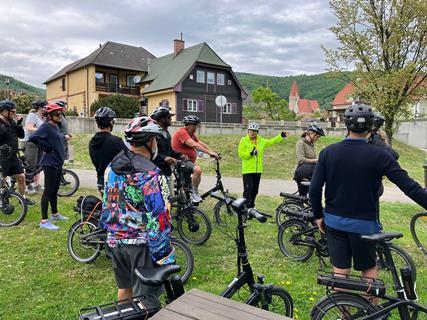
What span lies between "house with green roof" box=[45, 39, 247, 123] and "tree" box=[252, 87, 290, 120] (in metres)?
11.0

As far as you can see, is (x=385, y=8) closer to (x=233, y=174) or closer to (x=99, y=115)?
(x=233, y=174)

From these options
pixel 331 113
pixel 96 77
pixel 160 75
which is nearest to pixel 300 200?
pixel 160 75

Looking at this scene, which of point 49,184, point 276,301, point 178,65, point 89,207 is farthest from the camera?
point 178,65

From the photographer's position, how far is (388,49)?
54.4 ft

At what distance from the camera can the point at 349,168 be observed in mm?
3225

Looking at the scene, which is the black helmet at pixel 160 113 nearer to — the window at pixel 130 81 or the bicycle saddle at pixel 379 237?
the bicycle saddle at pixel 379 237

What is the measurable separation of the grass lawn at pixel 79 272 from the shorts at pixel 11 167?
97cm

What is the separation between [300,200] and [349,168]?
3.53m

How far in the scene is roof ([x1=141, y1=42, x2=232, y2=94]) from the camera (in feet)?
138

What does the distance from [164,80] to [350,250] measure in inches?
1635

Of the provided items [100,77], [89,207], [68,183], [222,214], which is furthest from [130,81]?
[89,207]

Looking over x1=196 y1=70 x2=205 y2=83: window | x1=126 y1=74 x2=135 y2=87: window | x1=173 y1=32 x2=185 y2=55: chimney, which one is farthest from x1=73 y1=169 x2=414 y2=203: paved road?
x1=126 y1=74 x2=135 y2=87: window

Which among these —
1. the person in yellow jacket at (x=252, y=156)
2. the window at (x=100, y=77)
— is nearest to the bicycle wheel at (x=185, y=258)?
the person in yellow jacket at (x=252, y=156)

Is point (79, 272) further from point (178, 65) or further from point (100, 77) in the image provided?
point (100, 77)
